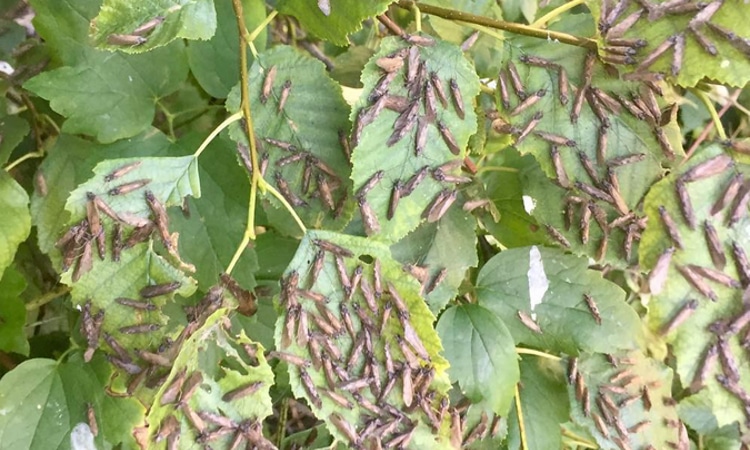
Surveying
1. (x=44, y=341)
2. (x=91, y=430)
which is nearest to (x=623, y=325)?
(x=91, y=430)

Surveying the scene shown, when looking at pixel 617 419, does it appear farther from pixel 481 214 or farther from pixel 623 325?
pixel 481 214

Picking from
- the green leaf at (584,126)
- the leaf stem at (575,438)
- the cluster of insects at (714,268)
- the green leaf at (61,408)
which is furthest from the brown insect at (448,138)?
the leaf stem at (575,438)

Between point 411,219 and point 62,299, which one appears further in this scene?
point 62,299

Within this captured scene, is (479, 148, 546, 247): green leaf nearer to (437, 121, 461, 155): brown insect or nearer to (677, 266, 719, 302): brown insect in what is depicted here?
(437, 121, 461, 155): brown insect

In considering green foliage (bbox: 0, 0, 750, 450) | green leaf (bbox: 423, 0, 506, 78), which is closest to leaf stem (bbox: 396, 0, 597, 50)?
green foliage (bbox: 0, 0, 750, 450)

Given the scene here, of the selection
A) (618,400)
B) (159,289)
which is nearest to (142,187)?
(159,289)

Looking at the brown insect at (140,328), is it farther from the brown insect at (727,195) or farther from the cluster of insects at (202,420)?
the brown insect at (727,195)
